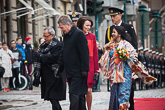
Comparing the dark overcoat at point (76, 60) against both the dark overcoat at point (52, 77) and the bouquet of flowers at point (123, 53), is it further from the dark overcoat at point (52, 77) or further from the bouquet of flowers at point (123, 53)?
the bouquet of flowers at point (123, 53)

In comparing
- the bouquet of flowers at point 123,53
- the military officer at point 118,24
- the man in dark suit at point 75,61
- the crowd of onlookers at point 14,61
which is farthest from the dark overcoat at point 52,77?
the crowd of onlookers at point 14,61

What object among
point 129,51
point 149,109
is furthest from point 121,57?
point 149,109

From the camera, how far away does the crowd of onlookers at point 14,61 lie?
779 inches

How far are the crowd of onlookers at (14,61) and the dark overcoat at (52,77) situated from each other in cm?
1006

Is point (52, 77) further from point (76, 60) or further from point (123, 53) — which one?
point (123, 53)

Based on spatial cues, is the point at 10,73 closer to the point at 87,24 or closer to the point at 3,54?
the point at 3,54

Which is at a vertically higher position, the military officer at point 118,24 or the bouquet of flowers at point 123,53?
the military officer at point 118,24

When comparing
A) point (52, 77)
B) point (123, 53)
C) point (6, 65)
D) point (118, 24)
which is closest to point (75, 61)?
point (52, 77)

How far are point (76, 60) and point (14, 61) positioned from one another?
11902mm

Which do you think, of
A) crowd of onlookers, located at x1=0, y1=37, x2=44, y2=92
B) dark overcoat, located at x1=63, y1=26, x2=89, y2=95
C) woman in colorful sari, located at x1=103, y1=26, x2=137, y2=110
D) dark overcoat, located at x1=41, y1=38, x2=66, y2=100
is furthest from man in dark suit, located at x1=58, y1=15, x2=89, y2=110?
crowd of onlookers, located at x1=0, y1=37, x2=44, y2=92

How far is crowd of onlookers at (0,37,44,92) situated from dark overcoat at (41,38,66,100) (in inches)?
396

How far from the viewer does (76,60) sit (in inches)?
351

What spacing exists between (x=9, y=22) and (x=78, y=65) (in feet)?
50.3

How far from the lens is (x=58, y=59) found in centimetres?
954
